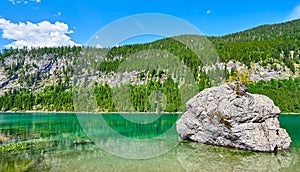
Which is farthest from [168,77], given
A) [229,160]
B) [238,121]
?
[229,160]

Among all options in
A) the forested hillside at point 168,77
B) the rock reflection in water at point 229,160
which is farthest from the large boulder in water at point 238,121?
the forested hillside at point 168,77

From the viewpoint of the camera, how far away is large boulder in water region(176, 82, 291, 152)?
76.8ft

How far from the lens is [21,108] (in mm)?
133500

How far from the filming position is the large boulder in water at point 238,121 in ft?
76.8

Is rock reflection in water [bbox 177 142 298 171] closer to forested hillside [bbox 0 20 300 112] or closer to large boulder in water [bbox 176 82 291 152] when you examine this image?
large boulder in water [bbox 176 82 291 152]

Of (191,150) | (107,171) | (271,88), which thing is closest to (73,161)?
(107,171)

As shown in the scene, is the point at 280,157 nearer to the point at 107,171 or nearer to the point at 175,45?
the point at 107,171

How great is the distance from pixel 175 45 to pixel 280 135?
464 feet

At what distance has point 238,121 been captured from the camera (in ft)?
78.4

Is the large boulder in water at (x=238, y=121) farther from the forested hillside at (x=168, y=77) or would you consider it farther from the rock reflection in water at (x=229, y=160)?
the forested hillside at (x=168, y=77)

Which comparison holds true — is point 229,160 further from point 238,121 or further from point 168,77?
point 168,77

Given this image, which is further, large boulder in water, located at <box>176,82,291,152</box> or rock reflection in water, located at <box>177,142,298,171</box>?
large boulder in water, located at <box>176,82,291,152</box>

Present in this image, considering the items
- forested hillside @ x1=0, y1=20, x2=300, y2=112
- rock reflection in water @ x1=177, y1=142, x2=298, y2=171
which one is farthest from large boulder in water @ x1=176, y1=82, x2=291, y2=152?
forested hillside @ x1=0, y1=20, x2=300, y2=112

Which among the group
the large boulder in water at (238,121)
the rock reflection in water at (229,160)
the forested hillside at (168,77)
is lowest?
the rock reflection in water at (229,160)
